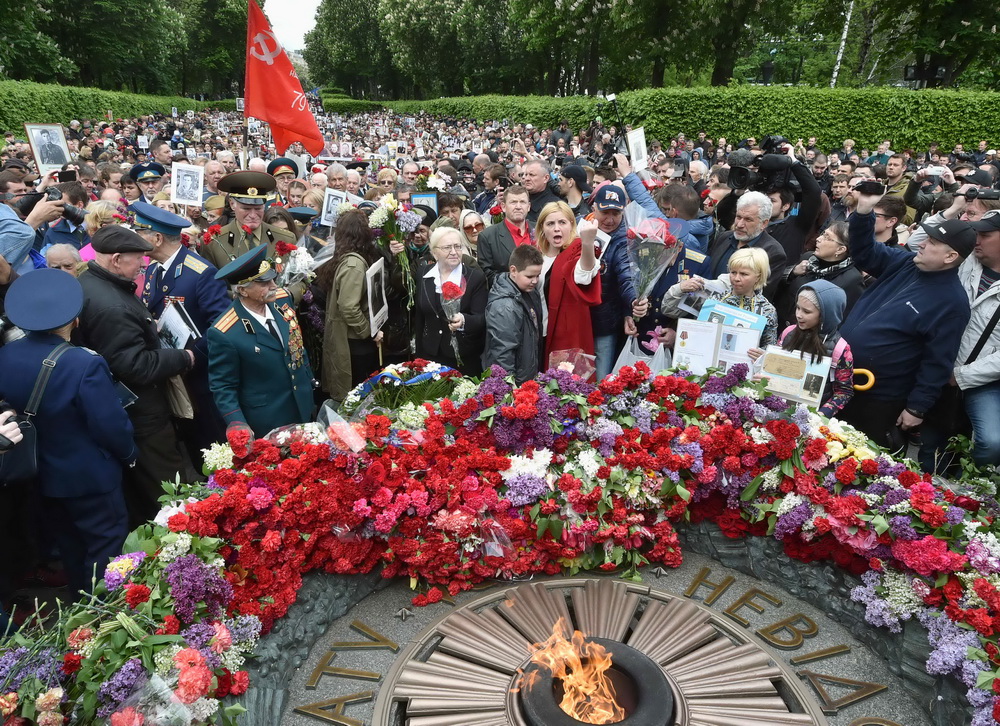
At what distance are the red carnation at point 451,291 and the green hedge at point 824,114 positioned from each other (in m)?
21.3

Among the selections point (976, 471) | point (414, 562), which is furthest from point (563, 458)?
point (976, 471)

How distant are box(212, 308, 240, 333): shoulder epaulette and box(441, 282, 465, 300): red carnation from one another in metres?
1.45

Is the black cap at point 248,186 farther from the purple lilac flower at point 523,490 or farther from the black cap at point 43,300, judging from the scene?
the purple lilac flower at point 523,490

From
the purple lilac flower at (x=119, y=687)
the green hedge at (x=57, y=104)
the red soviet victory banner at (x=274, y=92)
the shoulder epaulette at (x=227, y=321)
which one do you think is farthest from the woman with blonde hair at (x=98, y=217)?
the green hedge at (x=57, y=104)

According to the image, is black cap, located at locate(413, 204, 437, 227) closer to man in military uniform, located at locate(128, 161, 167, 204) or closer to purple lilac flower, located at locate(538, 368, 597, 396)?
purple lilac flower, located at locate(538, 368, 597, 396)

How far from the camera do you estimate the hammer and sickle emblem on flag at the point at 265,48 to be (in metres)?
7.65

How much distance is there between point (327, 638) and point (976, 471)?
12.8 ft

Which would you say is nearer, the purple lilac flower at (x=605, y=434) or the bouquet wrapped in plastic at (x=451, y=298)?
the purple lilac flower at (x=605, y=434)

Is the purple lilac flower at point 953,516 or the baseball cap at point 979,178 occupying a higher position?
the baseball cap at point 979,178

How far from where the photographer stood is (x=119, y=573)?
272 cm

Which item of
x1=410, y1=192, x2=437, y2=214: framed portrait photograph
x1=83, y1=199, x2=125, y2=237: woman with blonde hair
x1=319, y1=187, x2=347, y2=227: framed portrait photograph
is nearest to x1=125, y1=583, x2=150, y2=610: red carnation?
x1=83, y1=199, x2=125, y2=237: woman with blonde hair

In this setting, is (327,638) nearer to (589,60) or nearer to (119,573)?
(119,573)

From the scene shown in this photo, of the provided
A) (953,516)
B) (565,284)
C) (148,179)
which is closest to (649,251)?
(565,284)

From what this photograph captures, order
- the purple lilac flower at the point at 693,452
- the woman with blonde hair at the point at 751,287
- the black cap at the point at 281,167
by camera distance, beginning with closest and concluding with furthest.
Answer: the purple lilac flower at the point at 693,452 → the woman with blonde hair at the point at 751,287 → the black cap at the point at 281,167
